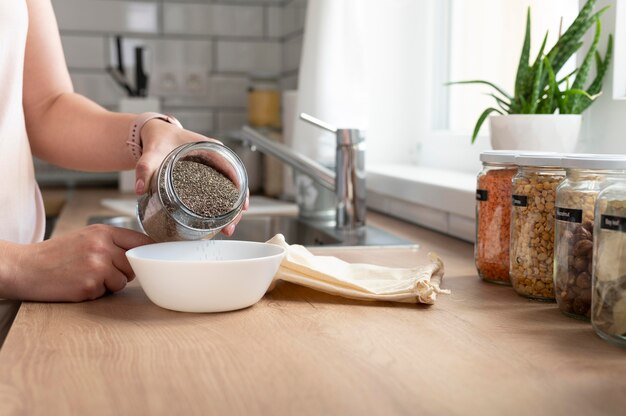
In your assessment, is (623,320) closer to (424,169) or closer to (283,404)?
(283,404)

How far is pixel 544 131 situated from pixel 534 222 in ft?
0.99

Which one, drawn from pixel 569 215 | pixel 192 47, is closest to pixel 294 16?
pixel 192 47

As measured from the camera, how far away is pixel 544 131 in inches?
42.9

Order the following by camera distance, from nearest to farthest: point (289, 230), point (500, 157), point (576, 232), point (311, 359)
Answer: point (311, 359) < point (576, 232) < point (500, 157) < point (289, 230)

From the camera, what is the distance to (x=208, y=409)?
523 millimetres

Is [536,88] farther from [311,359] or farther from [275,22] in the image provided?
[275,22]

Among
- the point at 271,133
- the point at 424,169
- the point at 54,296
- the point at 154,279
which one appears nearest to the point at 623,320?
the point at 154,279

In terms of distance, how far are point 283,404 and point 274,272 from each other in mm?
279

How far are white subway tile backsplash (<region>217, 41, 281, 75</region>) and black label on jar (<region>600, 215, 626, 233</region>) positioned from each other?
2.14m

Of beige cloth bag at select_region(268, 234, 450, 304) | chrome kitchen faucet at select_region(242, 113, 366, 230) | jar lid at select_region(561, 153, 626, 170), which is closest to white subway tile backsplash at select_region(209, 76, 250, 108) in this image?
chrome kitchen faucet at select_region(242, 113, 366, 230)

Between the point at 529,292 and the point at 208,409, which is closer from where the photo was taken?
the point at 208,409

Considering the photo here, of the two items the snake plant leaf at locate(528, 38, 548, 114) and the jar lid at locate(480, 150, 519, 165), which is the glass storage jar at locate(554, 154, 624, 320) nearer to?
the jar lid at locate(480, 150, 519, 165)

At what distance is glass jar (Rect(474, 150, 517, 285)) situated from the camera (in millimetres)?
907

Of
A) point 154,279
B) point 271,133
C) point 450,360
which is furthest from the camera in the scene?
point 271,133
